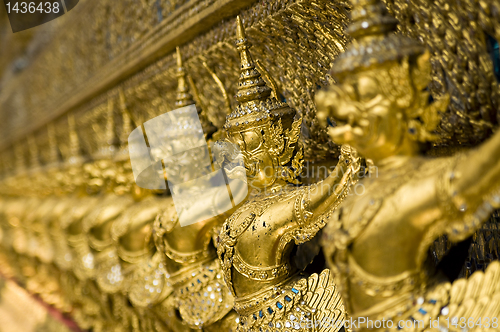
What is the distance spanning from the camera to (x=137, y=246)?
1.11 metres

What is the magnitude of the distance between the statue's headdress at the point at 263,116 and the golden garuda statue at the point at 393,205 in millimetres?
198

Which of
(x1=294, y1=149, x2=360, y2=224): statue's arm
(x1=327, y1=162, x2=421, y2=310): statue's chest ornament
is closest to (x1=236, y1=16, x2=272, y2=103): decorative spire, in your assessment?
(x1=294, y1=149, x2=360, y2=224): statue's arm

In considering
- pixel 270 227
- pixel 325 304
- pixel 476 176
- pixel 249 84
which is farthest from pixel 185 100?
pixel 476 176

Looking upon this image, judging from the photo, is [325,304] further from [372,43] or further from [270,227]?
[372,43]

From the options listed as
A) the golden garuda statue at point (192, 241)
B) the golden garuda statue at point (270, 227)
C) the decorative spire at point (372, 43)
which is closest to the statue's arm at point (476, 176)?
the decorative spire at point (372, 43)

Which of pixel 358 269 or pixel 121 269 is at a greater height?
pixel 358 269

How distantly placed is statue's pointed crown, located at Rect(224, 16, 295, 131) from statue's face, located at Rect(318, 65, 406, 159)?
200 millimetres

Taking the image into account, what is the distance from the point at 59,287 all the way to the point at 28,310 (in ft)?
0.62

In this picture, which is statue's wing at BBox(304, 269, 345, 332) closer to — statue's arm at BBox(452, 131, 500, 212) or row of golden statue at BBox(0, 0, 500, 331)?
row of golden statue at BBox(0, 0, 500, 331)

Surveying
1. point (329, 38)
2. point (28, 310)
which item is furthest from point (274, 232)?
point (28, 310)

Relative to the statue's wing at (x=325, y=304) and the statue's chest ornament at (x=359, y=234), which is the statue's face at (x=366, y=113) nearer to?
the statue's chest ornament at (x=359, y=234)

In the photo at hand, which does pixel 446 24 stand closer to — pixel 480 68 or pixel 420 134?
pixel 480 68

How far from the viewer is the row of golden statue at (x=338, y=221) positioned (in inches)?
18.2

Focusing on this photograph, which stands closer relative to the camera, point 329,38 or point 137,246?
point 329,38
